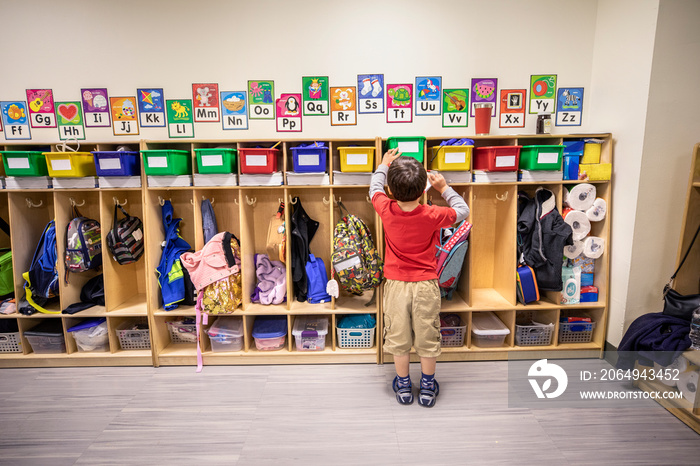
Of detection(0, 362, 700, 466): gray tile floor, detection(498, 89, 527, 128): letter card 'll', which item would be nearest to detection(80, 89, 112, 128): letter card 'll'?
detection(0, 362, 700, 466): gray tile floor

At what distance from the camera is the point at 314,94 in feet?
9.77

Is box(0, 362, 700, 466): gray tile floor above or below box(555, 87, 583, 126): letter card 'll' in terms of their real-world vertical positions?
below

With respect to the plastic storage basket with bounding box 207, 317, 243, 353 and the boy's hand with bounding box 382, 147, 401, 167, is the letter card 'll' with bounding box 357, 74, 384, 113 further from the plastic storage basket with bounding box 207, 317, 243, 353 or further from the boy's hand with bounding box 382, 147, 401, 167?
the plastic storage basket with bounding box 207, 317, 243, 353

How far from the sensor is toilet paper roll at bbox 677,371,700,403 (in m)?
2.09

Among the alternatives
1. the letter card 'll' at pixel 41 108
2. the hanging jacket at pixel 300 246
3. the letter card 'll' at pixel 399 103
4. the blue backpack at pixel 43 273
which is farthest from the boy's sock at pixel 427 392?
the letter card 'll' at pixel 41 108

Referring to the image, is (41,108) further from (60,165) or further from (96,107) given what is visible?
(60,165)

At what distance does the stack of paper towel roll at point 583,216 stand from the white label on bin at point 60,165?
3.53m

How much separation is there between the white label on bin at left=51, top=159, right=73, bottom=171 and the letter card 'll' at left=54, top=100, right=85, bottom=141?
0.57 meters

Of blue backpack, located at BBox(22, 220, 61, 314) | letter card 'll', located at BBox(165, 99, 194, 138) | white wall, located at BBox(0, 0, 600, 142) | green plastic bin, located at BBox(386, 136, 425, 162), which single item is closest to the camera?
green plastic bin, located at BBox(386, 136, 425, 162)

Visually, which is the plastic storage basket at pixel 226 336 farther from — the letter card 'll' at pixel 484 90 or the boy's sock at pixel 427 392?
the letter card 'll' at pixel 484 90

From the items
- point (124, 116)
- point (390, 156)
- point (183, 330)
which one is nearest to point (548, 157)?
point (390, 156)

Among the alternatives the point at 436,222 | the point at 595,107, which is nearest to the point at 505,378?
the point at 436,222

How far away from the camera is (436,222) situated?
214cm

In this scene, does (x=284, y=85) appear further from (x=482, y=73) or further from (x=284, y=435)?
(x=284, y=435)
